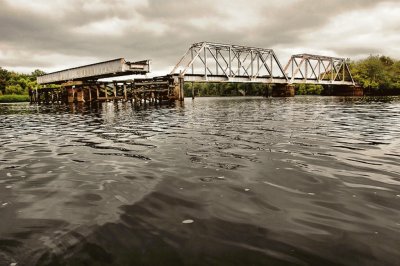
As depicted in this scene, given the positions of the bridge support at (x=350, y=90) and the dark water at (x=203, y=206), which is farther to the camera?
the bridge support at (x=350, y=90)

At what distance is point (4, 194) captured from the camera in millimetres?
5168

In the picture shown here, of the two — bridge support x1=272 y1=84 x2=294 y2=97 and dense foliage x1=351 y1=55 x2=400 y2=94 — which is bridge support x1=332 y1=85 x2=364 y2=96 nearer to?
dense foliage x1=351 y1=55 x2=400 y2=94

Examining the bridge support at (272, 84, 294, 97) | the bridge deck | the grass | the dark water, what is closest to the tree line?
the bridge support at (272, 84, 294, 97)

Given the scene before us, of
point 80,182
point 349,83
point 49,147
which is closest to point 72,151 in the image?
point 49,147

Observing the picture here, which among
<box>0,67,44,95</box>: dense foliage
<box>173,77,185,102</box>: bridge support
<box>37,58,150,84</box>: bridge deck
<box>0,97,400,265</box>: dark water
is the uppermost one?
<box>0,67,44,95</box>: dense foliage

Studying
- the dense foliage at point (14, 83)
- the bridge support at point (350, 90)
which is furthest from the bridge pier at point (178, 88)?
the dense foliage at point (14, 83)

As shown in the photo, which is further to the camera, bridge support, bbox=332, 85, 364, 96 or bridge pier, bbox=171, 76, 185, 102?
bridge support, bbox=332, 85, 364, 96

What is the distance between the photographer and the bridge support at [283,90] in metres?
85.3

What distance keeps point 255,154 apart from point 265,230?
4445 millimetres

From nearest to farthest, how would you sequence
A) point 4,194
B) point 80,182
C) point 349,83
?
point 4,194, point 80,182, point 349,83

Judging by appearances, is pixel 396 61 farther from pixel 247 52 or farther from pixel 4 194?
pixel 4 194

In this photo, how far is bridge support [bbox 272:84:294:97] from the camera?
280ft

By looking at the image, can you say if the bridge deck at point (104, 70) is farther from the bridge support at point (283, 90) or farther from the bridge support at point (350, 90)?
the bridge support at point (350, 90)

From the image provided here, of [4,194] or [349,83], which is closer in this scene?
[4,194]
